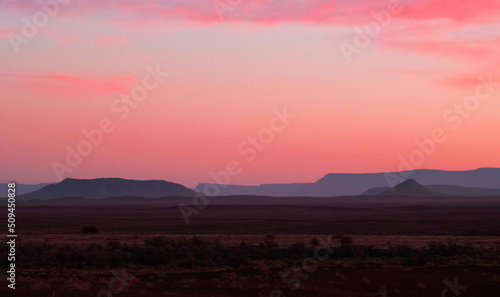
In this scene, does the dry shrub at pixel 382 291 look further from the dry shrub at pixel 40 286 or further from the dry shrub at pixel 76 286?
the dry shrub at pixel 40 286

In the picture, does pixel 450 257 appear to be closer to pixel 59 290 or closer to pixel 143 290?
pixel 143 290

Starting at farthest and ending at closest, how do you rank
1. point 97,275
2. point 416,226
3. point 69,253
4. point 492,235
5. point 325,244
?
1. point 416,226
2. point 492,235
3. point 325,244
4. point 69,253
5. point 97,275

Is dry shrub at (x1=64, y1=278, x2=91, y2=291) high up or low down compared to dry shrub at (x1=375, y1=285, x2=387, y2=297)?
up

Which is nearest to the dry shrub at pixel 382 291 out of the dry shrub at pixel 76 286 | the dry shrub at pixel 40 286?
the dry shrub at pixel 76 286

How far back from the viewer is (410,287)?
81.5 feet

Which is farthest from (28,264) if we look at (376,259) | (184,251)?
(376,259)

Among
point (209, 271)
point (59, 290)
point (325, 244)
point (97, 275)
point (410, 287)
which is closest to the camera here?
point (59, 290)

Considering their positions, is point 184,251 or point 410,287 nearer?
point 410,287

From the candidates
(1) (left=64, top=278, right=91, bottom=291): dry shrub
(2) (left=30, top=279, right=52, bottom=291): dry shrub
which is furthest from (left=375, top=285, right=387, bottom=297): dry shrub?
(2) (left=30, top=279, right=52, bottom=291): dry shrub

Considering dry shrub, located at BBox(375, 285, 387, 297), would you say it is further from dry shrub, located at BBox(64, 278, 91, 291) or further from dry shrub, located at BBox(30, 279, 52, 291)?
dry shrub, located at BBox(30, 279, 52, 291)

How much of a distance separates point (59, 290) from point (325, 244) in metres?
23.6

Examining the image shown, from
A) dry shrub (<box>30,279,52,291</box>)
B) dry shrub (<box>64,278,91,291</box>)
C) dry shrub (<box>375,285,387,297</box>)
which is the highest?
dry shrub (<box>30,279,52,291</box>)

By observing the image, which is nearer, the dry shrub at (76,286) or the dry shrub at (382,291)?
the dry shrub at (76,286)

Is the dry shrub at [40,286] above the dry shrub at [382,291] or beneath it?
above
